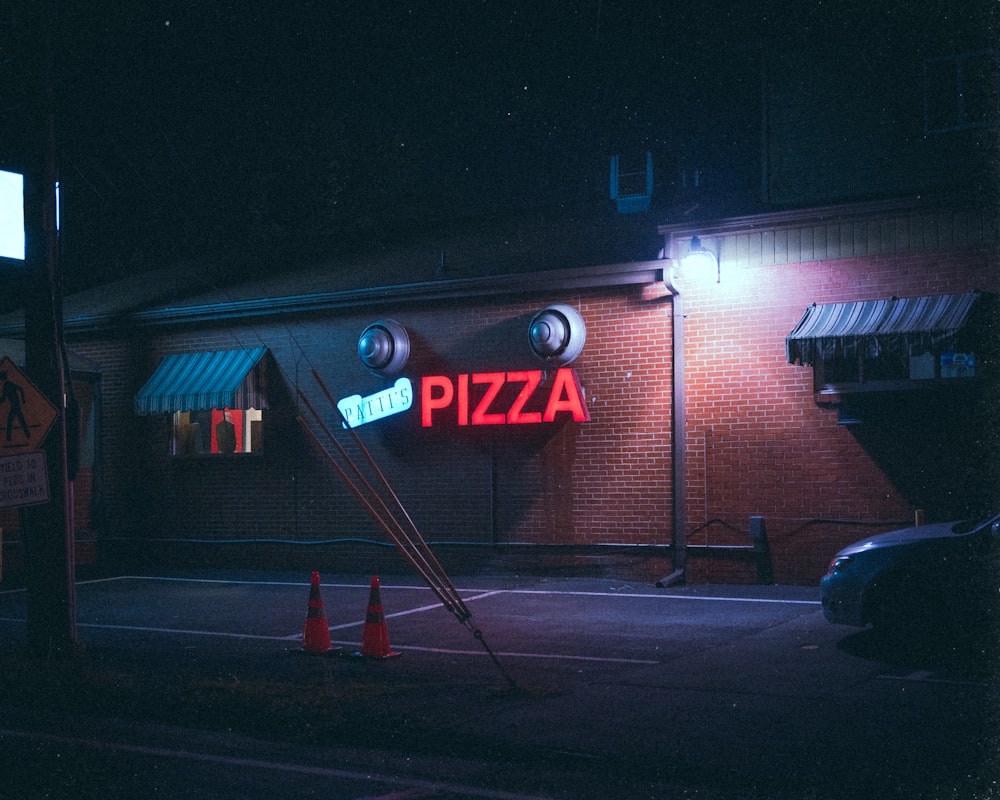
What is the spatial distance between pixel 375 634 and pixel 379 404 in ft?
25.1

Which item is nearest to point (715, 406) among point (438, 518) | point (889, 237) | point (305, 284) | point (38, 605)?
point (889, 237)

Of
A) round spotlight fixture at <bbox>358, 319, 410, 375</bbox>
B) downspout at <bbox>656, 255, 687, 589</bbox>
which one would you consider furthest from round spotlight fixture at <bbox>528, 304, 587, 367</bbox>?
round spotlight fixture at <bbox>358, 319, 410, 375</bbox>

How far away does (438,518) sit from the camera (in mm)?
17359

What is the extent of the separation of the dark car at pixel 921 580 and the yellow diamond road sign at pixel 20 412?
7.23 meters

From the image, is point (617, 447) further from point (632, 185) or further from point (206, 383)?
point (206, 383)

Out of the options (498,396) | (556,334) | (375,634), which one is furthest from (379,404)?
(375,634)

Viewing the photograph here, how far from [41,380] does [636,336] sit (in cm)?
836

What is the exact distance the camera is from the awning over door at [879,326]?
1320 centimetres

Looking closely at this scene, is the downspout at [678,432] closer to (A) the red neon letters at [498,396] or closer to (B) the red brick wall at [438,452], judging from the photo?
(B) the red brick wall at [438,452]

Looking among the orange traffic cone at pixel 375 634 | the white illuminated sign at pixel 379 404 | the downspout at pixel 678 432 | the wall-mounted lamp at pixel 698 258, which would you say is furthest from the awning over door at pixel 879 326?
the orange traffic cone at pixel 375 634

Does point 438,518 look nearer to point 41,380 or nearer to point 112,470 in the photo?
point 112,470

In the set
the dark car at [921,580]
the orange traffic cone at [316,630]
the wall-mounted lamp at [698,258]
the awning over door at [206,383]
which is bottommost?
the orange traffic cone at [316,630]

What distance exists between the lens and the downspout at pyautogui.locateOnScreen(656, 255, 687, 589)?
15406 mm

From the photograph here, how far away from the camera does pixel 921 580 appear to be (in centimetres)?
960
